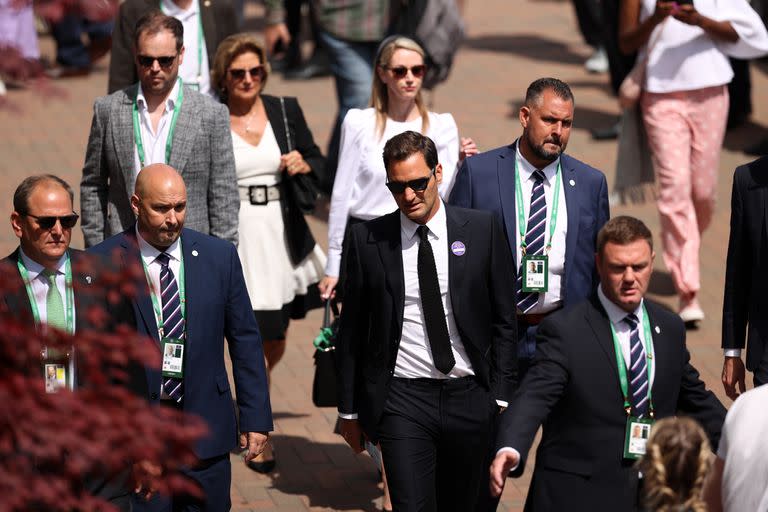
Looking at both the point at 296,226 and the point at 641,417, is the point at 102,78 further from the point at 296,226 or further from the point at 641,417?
the point at 641,417

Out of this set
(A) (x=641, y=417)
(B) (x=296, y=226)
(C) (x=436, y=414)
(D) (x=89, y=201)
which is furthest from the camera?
(B) (x=296, y=226)


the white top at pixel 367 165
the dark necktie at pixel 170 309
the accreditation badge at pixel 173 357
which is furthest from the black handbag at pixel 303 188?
the accreditation badge at pixel 173 357

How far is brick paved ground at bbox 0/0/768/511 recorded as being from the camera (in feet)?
27.5

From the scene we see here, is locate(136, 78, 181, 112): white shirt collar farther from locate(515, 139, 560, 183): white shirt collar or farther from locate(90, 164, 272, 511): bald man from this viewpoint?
locate(515, 139, 560, 183): white shirt collar

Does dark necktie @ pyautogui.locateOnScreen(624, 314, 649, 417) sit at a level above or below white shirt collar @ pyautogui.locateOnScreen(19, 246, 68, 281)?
below

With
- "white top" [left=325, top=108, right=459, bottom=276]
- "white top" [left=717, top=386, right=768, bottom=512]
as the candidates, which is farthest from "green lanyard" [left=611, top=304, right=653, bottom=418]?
"white top" [left=325, top=108, right=459, bottom=276]

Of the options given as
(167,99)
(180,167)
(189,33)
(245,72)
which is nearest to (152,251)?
(180,167)

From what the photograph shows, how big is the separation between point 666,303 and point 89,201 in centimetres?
469

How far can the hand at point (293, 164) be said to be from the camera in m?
8.32

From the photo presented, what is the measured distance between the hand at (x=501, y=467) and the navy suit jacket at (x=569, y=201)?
1559mm

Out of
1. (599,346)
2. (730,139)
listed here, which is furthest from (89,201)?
(730,139)

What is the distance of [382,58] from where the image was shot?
8.06 m

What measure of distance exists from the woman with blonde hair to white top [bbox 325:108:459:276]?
138 inches

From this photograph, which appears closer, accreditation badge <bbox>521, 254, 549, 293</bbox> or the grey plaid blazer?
accreditation badge <bbox>521, 254, 549, 293</bbox>
